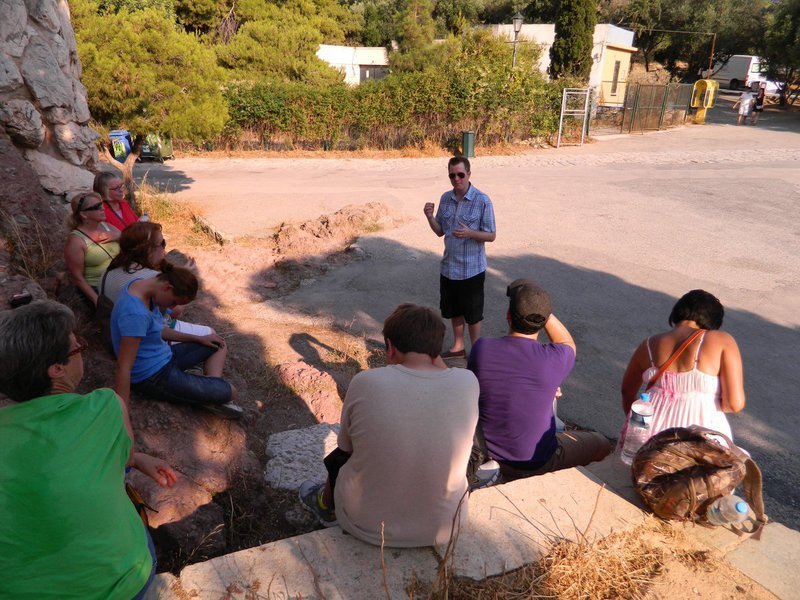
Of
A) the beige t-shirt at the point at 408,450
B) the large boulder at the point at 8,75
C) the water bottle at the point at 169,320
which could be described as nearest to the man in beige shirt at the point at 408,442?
the beige t-shirt at the point at 408,450

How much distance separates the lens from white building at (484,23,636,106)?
90.6ft

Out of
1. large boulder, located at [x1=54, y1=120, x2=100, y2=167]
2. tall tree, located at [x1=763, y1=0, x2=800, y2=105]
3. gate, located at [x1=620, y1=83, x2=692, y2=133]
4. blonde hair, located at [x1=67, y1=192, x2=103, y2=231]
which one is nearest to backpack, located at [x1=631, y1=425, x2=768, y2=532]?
blonde hair, located at [x1=67, y1=192, x2=103, y2=231]

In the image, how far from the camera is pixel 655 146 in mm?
19672

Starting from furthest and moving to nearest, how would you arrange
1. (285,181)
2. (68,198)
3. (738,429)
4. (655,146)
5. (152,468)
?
(655,146) → (285,181) → (68,198) → (738,429) → (152,468)

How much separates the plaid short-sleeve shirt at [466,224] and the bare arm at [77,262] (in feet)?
9.54

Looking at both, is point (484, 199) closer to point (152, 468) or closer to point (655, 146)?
point (152, 468)

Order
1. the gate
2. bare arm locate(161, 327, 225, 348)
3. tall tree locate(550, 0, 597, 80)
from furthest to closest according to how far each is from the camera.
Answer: the gate → tall tree locate(550, 0, 597, 80) → bare arm locate(161, 327, 225, 348)

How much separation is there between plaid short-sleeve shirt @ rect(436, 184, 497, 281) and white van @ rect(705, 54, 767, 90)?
136 feet

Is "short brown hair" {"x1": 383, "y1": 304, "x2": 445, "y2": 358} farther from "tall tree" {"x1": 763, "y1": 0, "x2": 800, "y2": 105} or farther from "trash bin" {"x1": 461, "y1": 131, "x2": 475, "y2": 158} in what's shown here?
"tall tree" {"x1": 763, "y1": 0, "x2": 800, "y2": 105}

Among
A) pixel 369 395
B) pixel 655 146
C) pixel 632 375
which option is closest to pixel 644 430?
pixel 632 375

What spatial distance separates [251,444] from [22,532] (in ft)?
7.35

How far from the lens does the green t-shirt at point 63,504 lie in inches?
70.3

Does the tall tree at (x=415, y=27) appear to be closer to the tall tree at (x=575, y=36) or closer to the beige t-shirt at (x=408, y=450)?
the tall tree at (x=575, y=36)

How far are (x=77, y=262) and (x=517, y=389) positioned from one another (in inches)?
131
